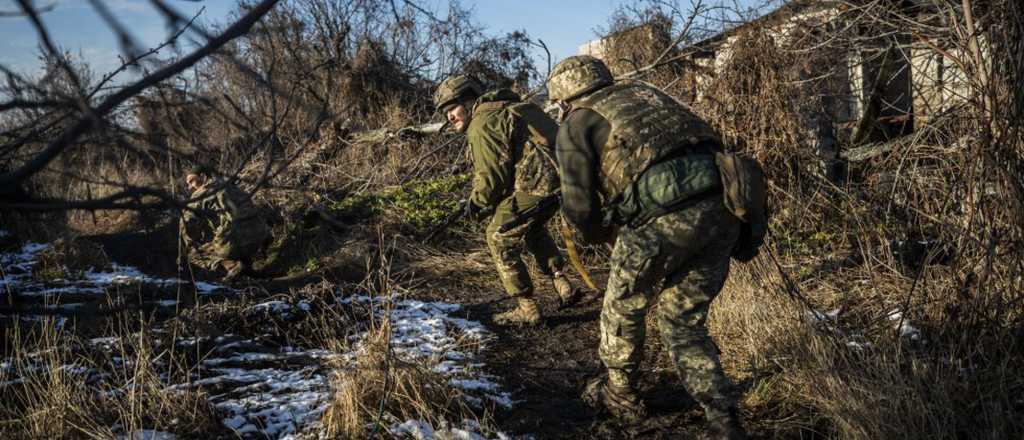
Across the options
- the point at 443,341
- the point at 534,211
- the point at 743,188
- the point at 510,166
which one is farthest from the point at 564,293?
the point at 743,188

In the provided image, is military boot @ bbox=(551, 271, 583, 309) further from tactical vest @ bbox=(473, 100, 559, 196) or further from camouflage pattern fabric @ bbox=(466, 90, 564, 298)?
tactical vest @ bbox=(473, 100, 559, 196)

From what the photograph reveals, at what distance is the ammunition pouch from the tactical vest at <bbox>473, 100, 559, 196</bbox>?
6.54 feet

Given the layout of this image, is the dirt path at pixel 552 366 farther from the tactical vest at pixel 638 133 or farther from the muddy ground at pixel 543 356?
the tactical vest at pixel 638 133

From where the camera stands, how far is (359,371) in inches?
140

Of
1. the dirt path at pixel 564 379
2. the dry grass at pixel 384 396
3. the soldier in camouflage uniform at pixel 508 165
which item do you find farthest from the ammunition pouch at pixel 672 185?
the soldier in camouflage uniform at pixel 508 165

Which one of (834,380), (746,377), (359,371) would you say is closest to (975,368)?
(834,380)

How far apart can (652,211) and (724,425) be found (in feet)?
3.19

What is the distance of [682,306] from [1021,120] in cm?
169

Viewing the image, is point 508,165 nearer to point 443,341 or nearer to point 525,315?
point 525,315

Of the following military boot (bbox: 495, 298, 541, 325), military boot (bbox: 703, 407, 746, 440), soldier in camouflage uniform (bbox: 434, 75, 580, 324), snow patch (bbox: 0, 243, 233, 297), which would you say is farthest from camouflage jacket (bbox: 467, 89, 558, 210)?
snow patch (bbox: 0, 243, 233, 297)

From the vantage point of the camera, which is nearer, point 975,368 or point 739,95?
point 975,368

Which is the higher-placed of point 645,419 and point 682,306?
point 682,306

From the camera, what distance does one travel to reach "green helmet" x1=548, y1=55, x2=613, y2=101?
3500 mm

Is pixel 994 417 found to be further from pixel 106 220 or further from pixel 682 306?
pixel 106 220
